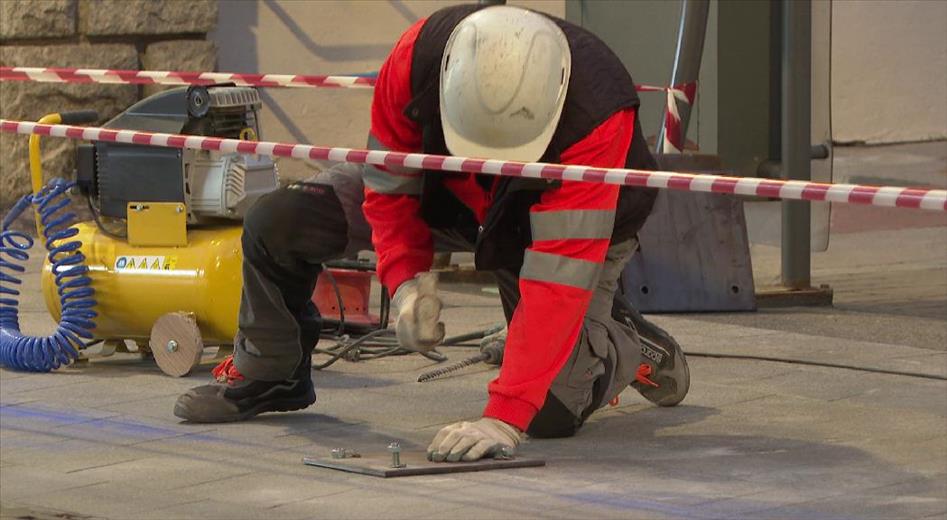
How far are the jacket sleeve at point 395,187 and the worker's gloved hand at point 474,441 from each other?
370mm

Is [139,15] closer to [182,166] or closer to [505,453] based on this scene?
[182,166]

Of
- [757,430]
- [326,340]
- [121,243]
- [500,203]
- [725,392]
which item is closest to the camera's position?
[500,203]

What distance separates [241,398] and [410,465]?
742 millimetres

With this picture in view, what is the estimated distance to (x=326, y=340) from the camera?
5.66 m

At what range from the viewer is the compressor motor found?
203 inches

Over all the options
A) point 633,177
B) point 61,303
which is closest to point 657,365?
point 633,177

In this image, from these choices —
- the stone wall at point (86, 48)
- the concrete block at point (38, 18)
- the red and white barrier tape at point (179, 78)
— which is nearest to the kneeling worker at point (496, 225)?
the red and white barrier tape at point (179, 78)

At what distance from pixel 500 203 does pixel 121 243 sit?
1.67 m

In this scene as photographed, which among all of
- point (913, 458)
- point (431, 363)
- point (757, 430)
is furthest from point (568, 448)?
point (431, 363)

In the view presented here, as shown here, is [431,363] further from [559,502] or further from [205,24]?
[205,24]

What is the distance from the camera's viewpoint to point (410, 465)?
12.7 ft

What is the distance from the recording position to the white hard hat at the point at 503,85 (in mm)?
3826

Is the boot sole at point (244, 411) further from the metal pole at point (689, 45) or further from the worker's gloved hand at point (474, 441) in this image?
the metal pole at point (689, 45)

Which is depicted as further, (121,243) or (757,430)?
(121,243)
